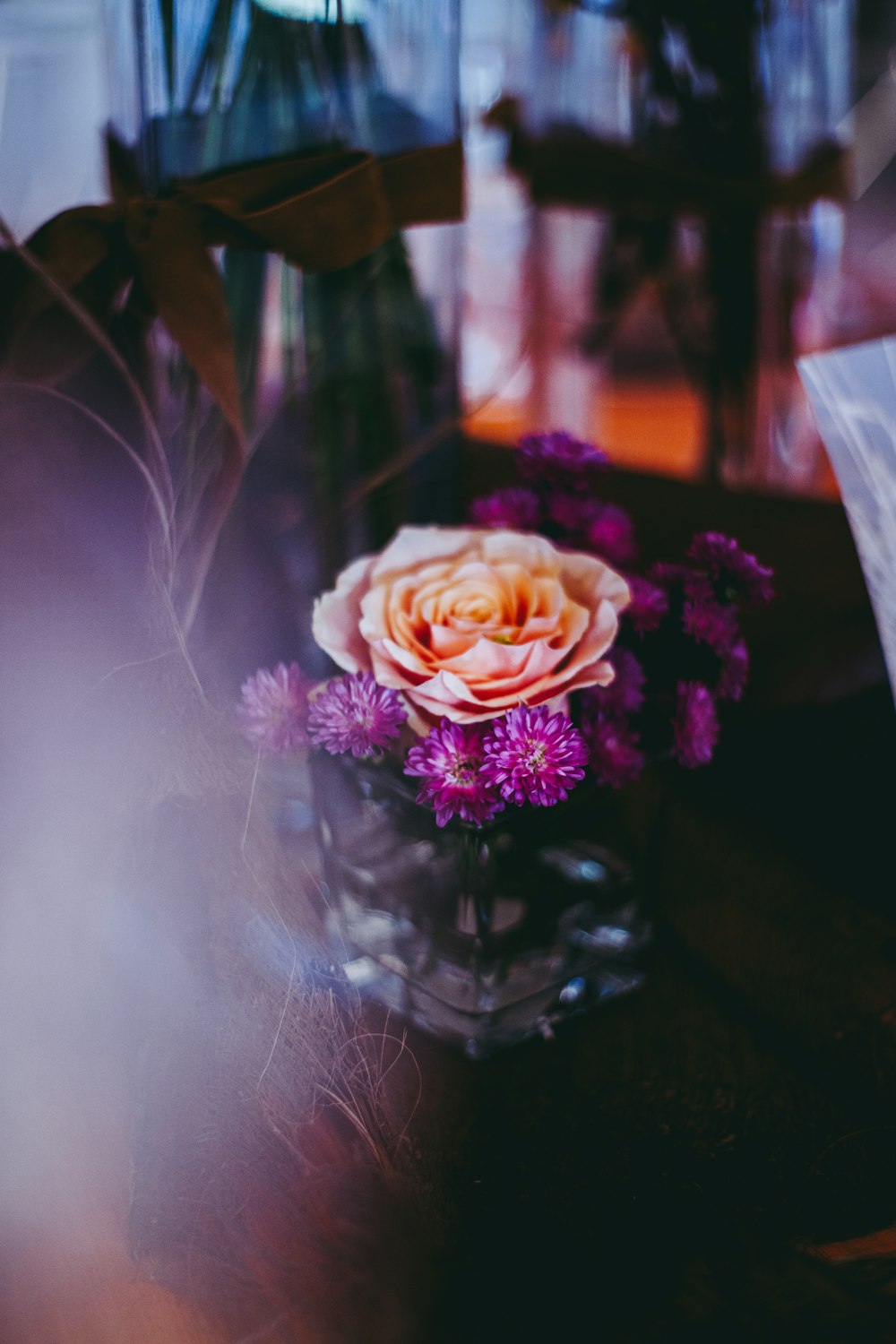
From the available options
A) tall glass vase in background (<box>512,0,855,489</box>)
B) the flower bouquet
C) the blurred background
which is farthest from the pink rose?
tall glass vase in background (<box>512,0,855,489</box>)

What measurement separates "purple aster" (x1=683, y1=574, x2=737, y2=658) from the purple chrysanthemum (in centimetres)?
5

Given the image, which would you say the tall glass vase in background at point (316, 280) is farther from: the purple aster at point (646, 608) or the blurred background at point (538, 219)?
the purple aster at point (646, 608)

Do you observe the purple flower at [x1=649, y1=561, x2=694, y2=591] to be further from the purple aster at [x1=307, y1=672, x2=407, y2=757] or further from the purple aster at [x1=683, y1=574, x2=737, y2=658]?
the purple aster at [x1=307, y1=672, x2=407, y2=757]

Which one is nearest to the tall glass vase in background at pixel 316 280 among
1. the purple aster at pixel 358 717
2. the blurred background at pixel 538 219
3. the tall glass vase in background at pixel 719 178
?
the blurred background at pixel 538 219

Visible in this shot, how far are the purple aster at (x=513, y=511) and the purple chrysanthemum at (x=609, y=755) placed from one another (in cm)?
10

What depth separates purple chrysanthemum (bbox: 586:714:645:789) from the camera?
31 centimetres

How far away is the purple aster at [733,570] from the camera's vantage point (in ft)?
1.13

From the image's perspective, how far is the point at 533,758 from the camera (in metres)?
0.28

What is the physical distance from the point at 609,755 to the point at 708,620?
0.06 metres

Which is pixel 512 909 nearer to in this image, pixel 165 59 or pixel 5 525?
pixel 5 525

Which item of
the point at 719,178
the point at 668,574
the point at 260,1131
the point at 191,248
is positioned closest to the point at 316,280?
the point at 191,248

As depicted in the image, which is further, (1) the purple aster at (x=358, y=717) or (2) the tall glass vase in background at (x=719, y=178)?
(2) the tall glass vase in background at (x=719, y=178)

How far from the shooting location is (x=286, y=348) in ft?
1.58

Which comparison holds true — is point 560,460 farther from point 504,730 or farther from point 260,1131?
point 260,1131
